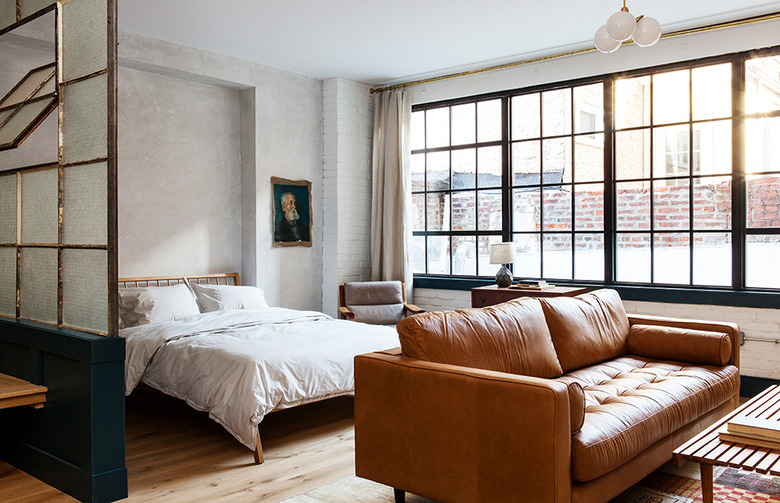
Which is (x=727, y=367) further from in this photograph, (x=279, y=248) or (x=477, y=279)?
(x=279, y=248)

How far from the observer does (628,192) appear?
5.89 meters

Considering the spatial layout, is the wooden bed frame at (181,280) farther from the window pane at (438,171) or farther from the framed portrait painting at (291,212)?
the window pane at (438,171)

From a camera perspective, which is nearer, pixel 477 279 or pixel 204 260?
pixel 204 260

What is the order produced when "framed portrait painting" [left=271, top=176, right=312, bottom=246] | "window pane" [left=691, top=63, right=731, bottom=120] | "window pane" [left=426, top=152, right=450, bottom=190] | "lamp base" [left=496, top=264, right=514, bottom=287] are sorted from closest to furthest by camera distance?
"window pane" [left=691, top=63, right=731, bottom=120] < "lamp base" [left=496, top=264, right=514, bottom=287] < "framed portrait painting" [left=271, top=176, right=312, bottom=246] < "window pane" [left=426, top=152, right=450, bottom=190]

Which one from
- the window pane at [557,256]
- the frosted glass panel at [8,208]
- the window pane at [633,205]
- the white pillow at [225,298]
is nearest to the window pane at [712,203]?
the window pane at [633,205]

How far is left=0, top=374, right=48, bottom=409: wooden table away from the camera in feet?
10.7

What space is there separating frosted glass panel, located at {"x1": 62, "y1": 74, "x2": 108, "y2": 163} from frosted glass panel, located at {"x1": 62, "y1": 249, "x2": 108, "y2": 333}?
20.7 inches

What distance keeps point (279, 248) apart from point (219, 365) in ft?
9.61

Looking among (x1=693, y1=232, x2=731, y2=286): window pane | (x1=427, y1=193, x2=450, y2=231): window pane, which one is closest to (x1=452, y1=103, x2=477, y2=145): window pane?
(x1=427, y1=193, x2=450, y2=231): window pane

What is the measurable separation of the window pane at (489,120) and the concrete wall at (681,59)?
17 cm

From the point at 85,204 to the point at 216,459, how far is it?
1.66 meters

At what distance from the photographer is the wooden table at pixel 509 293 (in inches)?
224

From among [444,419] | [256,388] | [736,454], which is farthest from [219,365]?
[736,454]

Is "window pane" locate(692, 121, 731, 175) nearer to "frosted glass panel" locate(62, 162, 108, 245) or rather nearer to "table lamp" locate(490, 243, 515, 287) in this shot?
"table lamp" locate(490, 243, 515, 287)
